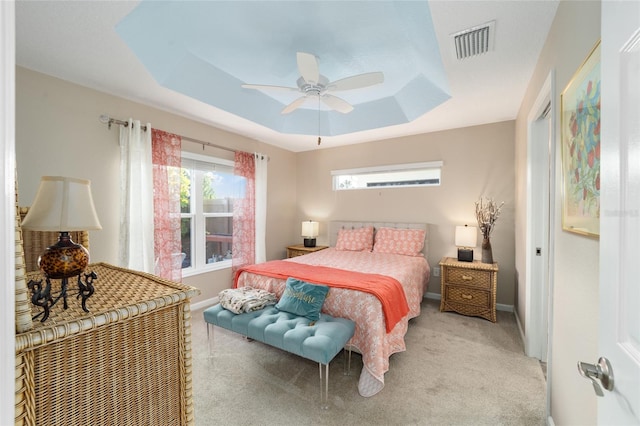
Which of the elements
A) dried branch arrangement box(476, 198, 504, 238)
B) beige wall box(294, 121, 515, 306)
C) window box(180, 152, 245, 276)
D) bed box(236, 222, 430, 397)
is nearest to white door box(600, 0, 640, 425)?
bed box(236, 222, 430, 397)

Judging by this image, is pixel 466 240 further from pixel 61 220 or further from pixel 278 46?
pixel 61 220

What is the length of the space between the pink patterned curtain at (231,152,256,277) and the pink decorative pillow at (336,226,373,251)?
136 centimetres

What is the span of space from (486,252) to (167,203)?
150 inches

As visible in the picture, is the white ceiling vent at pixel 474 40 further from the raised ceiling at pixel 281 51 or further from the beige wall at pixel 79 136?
the beige wall at pixel 79 136

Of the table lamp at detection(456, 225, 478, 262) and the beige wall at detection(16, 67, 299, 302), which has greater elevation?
the beige wall at detection(16, 67, 299, 302)

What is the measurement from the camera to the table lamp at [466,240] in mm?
3271

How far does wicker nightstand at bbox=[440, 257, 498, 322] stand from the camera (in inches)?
119

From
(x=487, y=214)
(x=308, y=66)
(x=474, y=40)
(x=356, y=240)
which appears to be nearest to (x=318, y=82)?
(x=308, y=66)

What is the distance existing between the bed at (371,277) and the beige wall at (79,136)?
1427mm

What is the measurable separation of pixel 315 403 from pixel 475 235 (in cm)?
263

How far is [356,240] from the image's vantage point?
411cm

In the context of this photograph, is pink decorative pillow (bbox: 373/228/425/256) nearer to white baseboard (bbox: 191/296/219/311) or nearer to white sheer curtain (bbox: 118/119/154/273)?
white baseboard (bbox: 191/296/219/311)

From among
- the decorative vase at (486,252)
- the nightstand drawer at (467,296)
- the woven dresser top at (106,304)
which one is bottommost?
the nightstand drawer at (467,296)

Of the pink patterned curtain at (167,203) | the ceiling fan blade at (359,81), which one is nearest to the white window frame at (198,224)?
the pink patterned curtain at (167,203)
